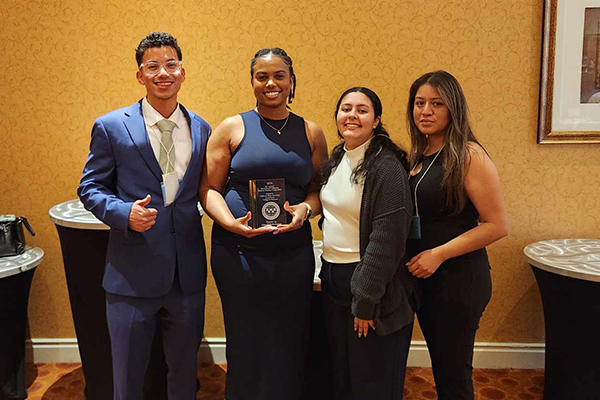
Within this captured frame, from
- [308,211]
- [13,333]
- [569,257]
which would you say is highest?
[308,211]

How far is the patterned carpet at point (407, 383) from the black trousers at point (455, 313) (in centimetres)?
83

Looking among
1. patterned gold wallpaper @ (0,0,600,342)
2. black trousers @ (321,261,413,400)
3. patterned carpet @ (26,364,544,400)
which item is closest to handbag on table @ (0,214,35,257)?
patterned gold wallpaper @ (0,0,600,342)

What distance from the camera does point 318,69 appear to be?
271 centimetres

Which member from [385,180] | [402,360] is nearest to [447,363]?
[402,360]

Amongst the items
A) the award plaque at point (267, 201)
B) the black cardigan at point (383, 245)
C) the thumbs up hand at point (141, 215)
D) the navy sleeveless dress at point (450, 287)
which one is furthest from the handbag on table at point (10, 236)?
the navy sleeveless dress at point (450, 287)

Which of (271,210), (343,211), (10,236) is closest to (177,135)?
(271,210)

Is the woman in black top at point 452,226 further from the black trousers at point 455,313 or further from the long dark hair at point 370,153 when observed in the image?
the long dark hair at point 370,153

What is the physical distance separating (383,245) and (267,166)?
54 cm

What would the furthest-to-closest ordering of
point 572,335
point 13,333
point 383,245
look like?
1. point 13,333
2. point 572,335
3. point 383,245

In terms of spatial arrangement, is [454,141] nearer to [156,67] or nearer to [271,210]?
[271,210]

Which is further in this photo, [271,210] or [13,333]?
[13,333]

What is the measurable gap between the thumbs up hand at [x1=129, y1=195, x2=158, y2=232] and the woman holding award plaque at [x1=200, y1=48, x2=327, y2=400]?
236 mm

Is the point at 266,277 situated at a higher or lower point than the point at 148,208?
lower

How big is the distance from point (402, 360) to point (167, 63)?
1.39 metres
